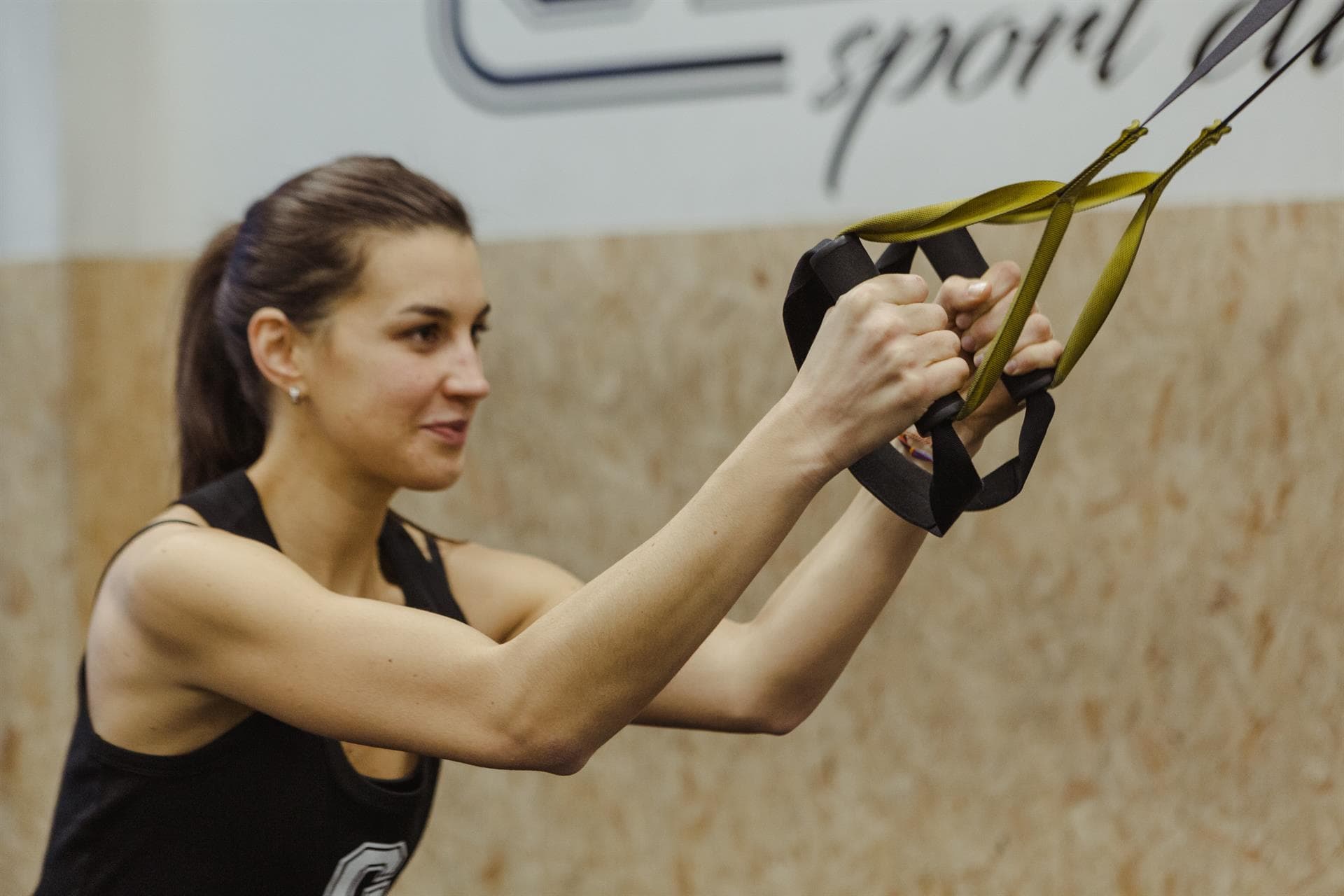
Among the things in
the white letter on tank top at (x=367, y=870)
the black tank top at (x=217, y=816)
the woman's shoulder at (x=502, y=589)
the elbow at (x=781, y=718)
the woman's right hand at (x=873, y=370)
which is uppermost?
the woman's right hand at (x=873, y=370)

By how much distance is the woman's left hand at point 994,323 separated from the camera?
3.67 feet

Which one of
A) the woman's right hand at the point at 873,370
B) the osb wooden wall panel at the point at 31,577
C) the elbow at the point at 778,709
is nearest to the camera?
the woman's right hand at the point at 873,370

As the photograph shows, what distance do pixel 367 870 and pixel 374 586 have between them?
326 mm

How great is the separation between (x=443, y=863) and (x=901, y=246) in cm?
147

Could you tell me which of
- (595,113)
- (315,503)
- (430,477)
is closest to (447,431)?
(430,477)

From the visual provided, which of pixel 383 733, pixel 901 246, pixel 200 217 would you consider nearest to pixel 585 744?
pixel 383 733

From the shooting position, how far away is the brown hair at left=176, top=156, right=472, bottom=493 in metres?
1.44

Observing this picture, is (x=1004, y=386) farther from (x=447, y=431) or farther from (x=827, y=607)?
(x=447, y=431)

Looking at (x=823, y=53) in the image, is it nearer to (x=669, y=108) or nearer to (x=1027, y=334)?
(x=669, y=108)

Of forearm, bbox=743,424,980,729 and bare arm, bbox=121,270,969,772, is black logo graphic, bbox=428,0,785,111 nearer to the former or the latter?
forearm, bbox=743,424,980,729

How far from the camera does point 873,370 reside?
0.93 meters

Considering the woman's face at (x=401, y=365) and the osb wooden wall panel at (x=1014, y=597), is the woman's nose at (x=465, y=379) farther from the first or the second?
the osb wooden wall panel at (x=1014, y=597)

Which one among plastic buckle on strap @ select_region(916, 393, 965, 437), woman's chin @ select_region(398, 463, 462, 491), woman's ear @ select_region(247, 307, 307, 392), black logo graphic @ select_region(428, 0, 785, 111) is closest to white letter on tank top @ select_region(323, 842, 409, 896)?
woman's chin @ select_region(398, 463, 462, 491)

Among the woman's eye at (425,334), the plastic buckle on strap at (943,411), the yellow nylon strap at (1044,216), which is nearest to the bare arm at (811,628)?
the yellow nylon strap at (1044,216)
